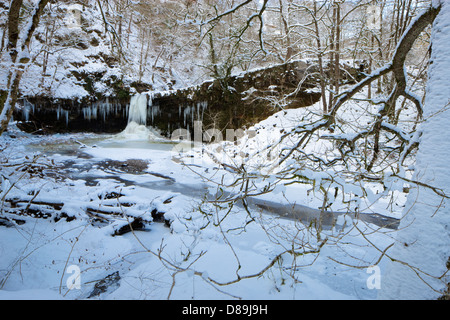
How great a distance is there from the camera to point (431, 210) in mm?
1739

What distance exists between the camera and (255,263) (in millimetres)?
3727

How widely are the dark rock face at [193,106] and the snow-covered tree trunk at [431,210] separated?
9.93m

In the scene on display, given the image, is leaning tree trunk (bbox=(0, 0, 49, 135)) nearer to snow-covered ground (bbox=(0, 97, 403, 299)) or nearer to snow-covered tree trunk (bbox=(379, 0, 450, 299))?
snow-covered ground (bbox=(0, 97, 403, 299))

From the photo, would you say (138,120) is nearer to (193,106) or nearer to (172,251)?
(193,106)

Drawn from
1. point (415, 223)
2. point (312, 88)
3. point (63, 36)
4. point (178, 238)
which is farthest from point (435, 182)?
point (63, 36)

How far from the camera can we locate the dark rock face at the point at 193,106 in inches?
534

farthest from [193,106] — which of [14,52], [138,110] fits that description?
[14,52]

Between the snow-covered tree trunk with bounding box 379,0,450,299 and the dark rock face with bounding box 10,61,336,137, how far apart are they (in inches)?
391

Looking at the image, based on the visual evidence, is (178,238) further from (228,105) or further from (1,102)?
(228,105)

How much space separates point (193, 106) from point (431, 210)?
14.7 m

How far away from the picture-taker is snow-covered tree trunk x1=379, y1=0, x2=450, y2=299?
66.6 inches

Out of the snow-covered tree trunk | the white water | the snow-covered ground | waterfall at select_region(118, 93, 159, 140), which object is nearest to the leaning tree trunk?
the snow-covered ground
